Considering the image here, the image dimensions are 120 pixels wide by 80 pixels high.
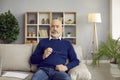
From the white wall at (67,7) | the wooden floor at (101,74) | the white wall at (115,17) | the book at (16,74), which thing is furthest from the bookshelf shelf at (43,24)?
the book at (16,74)

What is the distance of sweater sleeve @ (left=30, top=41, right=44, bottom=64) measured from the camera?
3189 millimetres

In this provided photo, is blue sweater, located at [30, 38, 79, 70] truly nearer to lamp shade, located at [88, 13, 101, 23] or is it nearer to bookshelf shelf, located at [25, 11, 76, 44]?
lamp shade, located at [88, 13, 101, 23]

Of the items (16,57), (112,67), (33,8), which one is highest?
(33,8)

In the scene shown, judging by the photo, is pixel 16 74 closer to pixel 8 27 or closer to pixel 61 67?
pixel 61 67

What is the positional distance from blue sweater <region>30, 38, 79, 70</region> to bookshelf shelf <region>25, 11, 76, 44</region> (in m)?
3.66

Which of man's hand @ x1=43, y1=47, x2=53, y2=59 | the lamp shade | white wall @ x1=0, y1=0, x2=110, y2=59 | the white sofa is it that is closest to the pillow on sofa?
the white sofa

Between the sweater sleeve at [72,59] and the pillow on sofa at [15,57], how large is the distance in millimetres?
577

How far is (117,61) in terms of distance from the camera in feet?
13.3

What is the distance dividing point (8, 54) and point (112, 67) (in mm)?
1943

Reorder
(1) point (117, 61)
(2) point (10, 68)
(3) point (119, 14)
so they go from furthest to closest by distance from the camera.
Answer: (3) point (119, 14)
(1) point (117, 61)
(2) point (10, 68)

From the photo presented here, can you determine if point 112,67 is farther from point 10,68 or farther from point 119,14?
point 119,14

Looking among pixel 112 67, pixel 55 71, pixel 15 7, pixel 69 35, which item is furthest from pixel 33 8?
pixel 55 71

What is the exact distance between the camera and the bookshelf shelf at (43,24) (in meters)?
6.96

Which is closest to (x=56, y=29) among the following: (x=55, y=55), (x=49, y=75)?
(x=55, y=55)
